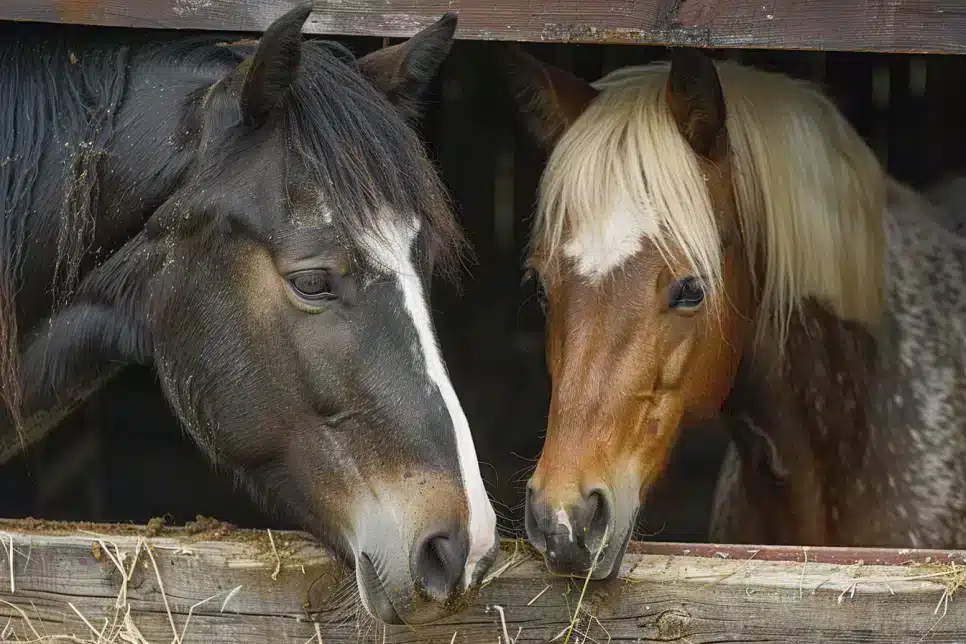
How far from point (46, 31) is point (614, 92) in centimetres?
146

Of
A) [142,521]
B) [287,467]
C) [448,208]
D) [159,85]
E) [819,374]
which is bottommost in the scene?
[142,521]

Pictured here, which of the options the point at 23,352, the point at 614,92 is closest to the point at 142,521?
the point at 23,352

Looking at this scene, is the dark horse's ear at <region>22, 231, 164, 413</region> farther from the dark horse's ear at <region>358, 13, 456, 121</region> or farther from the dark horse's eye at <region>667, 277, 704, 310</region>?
the dark horse's eye at <region>667, 277, 704, 310</region>

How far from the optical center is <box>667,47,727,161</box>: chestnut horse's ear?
2506mm

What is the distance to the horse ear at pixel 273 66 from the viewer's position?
2.00 m

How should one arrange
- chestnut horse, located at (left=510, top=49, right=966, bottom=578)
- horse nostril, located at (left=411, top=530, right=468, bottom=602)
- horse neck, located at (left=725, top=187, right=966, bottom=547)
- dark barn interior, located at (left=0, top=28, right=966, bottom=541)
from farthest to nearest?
dark barn interior, located at (left=0, top=28, right=966, bottom=541) → horse neck, located at (left=725, top=187, right=966, bottom=547) → chestnut horse, located at (left=510, top=49, right=966, bottom=578) → horse nostril, located at (left=411, top=530, right=468, bottom=602)

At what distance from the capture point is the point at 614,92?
9.25 ft

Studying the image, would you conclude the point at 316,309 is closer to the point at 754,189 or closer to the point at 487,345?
the point at 754,189

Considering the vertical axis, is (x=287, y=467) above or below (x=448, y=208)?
below

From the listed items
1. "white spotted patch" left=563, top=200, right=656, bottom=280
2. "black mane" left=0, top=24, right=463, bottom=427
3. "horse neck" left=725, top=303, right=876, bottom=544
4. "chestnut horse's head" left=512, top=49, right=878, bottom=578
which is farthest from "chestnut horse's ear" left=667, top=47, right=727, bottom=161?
"black mane" left=0, top=24, right=463, bottom=427

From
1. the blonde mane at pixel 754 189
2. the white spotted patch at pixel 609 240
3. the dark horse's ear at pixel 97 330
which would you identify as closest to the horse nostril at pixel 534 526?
the white spotted patch at pixel 609 240

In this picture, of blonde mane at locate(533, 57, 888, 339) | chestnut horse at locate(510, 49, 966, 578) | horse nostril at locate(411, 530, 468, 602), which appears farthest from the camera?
blonde mane at locate(533, 57, 888, 339)

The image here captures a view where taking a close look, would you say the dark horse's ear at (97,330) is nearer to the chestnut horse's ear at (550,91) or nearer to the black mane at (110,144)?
the black mane at (110,144)

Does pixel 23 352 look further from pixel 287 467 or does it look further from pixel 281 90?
pixel 281 90
